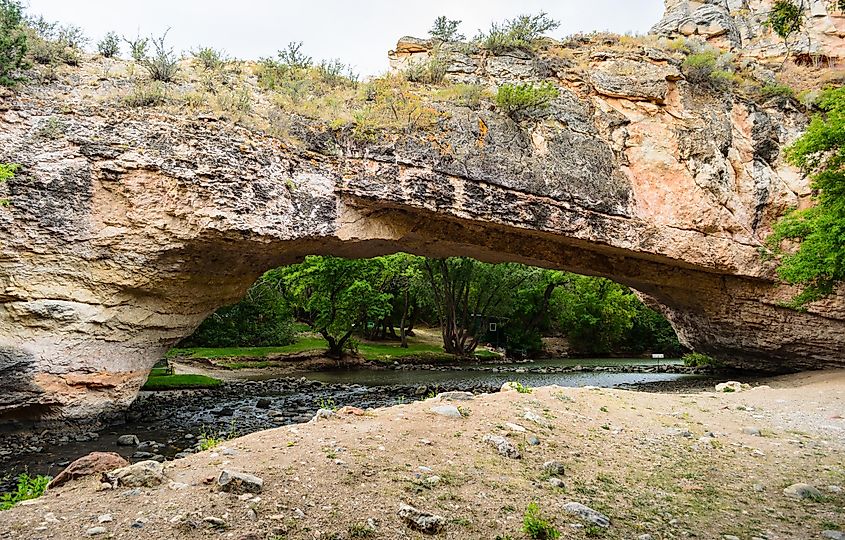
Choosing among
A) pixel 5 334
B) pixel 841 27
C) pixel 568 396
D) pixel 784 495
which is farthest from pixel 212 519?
pixel 841 27

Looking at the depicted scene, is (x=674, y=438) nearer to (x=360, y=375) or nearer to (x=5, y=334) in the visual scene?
(x=5, y=334)

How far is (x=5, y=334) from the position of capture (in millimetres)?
10445

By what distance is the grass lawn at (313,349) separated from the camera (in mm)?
26797

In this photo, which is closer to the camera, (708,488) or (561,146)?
(708,488)

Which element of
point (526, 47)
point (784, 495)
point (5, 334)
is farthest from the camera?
point (526, 47)

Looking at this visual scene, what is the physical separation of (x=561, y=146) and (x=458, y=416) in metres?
11.1

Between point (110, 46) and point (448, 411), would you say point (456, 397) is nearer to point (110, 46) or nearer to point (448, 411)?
point (448, 411)

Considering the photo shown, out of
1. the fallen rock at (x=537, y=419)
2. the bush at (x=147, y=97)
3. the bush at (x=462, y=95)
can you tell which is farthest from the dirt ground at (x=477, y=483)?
the bush at (x=462, y=95)

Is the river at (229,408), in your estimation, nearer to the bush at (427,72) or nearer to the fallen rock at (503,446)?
the fallen rock at (503,446)

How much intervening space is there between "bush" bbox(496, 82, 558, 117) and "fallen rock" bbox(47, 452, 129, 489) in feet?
44.6

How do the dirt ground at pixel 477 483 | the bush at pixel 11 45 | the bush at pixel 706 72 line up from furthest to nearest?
the bush at pixel 706 72, the bush at pixel 11 45, the dirt ground at pixel 477 483

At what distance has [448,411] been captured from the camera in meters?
6.96

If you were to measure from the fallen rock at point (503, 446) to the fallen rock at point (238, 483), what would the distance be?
2523 mm

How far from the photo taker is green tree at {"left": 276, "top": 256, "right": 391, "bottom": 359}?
27.4 metres
